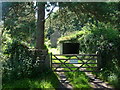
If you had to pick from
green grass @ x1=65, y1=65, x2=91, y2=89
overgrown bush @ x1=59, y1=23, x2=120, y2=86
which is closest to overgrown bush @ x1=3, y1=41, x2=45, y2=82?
green grass @ x1=65, y1=65, x2=91, y2=89

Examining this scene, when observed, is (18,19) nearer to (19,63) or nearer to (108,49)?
(19,63)

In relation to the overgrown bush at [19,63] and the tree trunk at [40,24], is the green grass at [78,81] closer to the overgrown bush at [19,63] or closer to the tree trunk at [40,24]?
the overgrown bush at [19,63]

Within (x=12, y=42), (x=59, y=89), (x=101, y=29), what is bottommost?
(x=59, y=89)

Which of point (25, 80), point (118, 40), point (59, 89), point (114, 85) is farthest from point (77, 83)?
point (118, 40)

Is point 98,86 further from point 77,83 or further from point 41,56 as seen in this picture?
point 41,56

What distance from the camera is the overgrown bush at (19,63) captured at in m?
5.56

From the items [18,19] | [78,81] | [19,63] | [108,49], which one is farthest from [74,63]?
[18,19]

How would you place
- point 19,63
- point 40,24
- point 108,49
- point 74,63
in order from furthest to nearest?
point 40,24 → point 74,63 → point 108,49 → point 19,63

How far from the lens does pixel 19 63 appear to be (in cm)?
577

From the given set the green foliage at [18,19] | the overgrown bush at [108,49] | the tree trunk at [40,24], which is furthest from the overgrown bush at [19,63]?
the overgrown bush at [108,49]

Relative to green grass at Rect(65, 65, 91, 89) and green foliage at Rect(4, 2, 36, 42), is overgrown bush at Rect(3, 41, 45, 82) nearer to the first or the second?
green grass at Rect(65, 65, 91, 89)

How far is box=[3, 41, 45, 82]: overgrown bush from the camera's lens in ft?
18.2

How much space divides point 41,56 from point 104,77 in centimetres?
309

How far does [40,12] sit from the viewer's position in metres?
7.98
